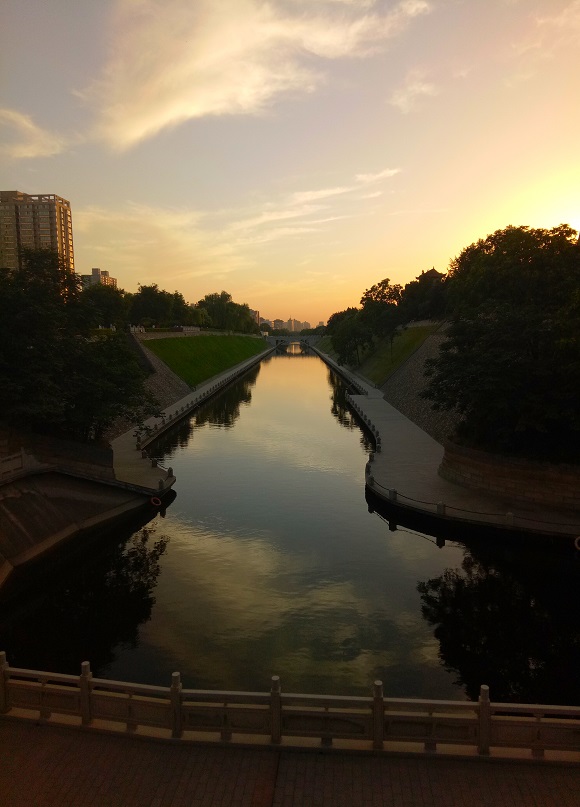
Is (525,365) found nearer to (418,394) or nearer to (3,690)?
(418,394)

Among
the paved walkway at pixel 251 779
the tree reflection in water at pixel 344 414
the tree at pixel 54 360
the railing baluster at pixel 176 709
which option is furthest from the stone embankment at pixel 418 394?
the railing baluster at pixel 176 709

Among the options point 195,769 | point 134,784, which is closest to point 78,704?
point 134,784

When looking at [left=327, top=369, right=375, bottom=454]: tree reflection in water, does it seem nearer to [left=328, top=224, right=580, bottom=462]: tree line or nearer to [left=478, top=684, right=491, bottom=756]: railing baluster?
[left=328, top=224, right=580, bottom=462]: tree line

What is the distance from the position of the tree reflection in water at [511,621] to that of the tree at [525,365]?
6123 millimetres

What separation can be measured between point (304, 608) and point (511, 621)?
20.1 feet

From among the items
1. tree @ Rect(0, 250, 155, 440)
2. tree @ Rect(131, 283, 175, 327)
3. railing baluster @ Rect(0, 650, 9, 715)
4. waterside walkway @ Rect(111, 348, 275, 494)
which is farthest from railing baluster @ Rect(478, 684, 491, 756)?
tree @ Rect(131, 283, 175, 327)

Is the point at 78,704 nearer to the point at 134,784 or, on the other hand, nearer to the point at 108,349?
the point at 134,784

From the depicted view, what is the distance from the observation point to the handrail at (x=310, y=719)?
29.6 ft

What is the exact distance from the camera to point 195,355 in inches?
3484

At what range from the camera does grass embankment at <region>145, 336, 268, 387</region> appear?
73.9 metres

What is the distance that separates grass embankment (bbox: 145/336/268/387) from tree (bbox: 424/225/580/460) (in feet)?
163

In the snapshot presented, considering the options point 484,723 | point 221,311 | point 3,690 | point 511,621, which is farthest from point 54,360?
point 221,311

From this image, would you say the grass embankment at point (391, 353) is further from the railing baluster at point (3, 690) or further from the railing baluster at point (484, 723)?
the railing baluster at point (3, 690)

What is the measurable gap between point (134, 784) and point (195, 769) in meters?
0.97
